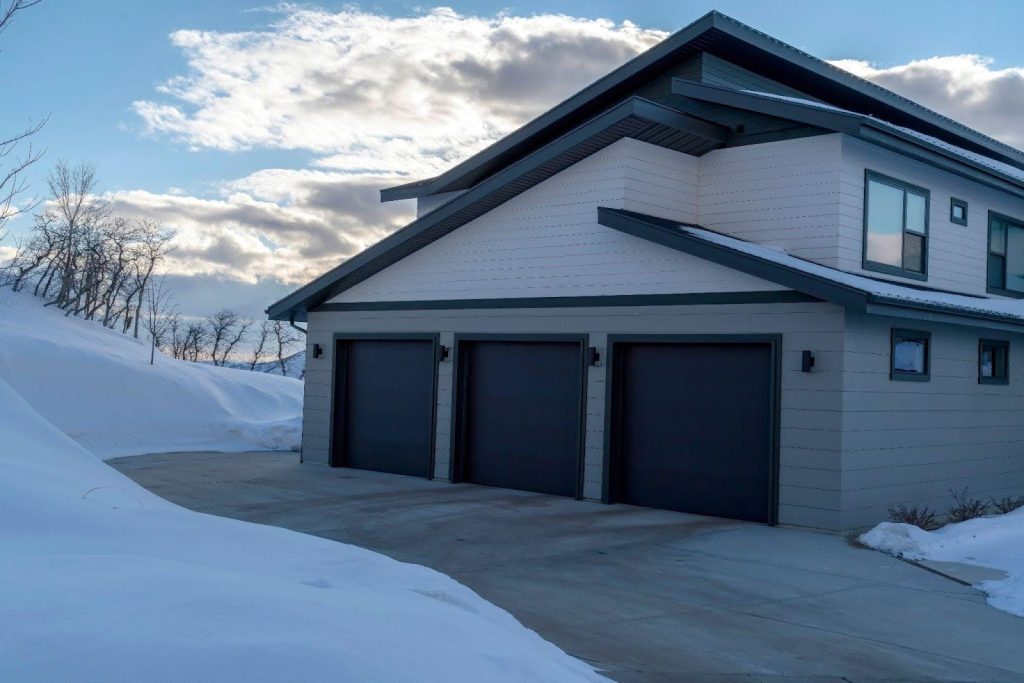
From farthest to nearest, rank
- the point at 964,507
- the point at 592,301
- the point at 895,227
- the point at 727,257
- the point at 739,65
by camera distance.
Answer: the point at 739,65
the point at 895,227
the point at 592,301
the point at 964,507
the point at 727,257

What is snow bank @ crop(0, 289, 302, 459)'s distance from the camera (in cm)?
2116

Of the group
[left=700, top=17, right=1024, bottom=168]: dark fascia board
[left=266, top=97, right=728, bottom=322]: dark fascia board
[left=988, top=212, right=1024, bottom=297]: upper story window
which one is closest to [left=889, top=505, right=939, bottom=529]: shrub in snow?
[left=988, top=212, right=1024, bottom=297]: upper story window

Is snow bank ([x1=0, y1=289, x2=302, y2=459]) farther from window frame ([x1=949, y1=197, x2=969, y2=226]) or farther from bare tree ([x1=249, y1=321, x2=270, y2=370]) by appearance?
bare tree ([x1=249, y1=321, x2=270, y2=370])

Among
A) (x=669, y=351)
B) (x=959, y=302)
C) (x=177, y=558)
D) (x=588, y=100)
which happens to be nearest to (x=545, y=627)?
(x=177, y=558)

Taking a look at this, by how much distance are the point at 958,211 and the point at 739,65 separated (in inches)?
173

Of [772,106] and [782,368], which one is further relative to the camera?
[772,106]

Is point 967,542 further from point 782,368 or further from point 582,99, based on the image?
point 582,99

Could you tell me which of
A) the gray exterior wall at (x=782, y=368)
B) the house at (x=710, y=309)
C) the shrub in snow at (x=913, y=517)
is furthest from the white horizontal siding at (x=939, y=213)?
the shrub in snow at (x=913, y=517)

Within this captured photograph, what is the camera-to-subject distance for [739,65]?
17016mm

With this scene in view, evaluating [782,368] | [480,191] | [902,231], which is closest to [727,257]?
[782,368]

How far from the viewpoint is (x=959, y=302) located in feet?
48.9

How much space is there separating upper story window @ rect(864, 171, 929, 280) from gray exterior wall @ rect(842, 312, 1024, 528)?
1316 millimetres

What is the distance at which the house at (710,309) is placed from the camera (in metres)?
12.9

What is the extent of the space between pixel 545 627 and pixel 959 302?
1004cm
